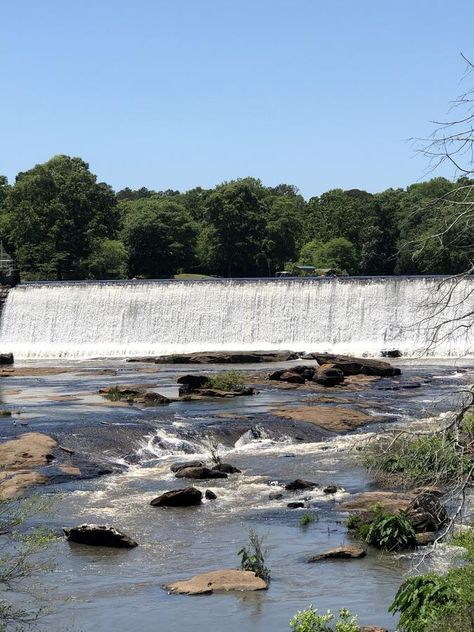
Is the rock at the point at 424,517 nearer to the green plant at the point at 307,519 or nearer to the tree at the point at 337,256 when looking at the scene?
the green plant at the point at 307,519

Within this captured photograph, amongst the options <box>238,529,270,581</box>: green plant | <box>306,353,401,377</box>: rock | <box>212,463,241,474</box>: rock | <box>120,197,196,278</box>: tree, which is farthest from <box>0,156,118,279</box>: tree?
<box>238,529,270,581</box>: green plant

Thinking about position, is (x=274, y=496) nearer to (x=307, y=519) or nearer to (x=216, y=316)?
(x=307, y=519)

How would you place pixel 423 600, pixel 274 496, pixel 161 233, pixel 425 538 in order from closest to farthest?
pixel 423 600
pixel 425 538
pixel 274 496
pixel 161 233

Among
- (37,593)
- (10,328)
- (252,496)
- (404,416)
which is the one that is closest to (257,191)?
(10,328)

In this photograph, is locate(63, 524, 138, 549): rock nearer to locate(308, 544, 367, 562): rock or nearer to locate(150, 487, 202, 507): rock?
locate(150, 487, 202, 507): rock

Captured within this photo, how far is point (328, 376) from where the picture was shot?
39281 millimetres

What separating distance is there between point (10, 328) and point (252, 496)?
131 feet

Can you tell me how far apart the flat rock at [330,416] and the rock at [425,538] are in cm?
1190

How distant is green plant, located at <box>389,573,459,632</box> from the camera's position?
11484 mm

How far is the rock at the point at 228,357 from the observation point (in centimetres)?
4844

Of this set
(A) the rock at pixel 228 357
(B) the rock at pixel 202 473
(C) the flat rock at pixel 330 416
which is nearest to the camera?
(B) the rock at pixel 202 473

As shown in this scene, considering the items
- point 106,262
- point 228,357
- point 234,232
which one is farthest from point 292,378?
point 234,232

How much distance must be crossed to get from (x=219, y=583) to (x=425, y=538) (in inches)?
149

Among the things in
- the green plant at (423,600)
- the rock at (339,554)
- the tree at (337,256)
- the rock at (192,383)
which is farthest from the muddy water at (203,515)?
the tree at (337,256)
